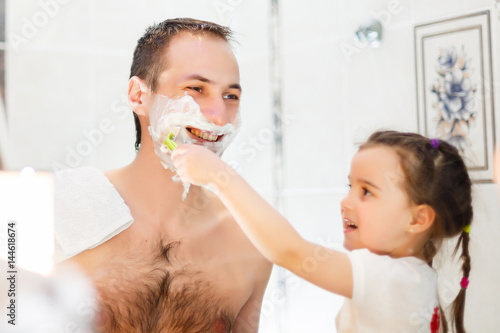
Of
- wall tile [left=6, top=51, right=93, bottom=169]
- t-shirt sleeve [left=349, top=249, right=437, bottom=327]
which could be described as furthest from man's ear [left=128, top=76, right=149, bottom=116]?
t-shirt sleeve [left=349, top=249, right=437, bottom=327]

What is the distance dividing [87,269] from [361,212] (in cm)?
52

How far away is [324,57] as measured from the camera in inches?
57.8

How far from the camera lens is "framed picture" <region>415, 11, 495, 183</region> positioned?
3.88 ft

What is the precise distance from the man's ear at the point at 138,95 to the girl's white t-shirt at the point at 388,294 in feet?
1.72

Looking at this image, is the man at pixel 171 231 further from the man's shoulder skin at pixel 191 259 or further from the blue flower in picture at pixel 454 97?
the blue flower in picture at pixel 454 97

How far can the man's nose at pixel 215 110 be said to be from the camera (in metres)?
1.07

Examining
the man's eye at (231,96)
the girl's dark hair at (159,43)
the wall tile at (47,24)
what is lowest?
the man's eye at (231,96)

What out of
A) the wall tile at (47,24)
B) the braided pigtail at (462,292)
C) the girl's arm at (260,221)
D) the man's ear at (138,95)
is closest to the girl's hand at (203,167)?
the girl's arm at (260,221)

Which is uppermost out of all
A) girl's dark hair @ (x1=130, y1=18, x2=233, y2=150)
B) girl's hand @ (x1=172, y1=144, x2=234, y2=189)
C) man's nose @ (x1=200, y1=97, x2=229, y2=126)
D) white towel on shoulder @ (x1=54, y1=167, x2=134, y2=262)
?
girl's dark hair @ (x1=130, y1=18, x2=233, y2=150)

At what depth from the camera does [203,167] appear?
895mm

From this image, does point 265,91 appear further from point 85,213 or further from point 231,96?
point 85,213

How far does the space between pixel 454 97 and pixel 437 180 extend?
32 centimetres

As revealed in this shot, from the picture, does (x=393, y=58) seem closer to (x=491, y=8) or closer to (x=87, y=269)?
(x=491, y=8)

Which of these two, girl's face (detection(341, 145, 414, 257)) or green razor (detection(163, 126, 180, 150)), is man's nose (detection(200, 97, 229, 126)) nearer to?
green razor (detection(163, 126, 180, 150))
